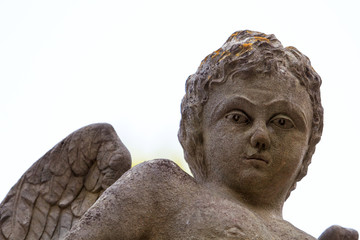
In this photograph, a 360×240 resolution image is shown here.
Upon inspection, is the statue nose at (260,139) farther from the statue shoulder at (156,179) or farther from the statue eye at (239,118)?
the statue shoulder at (156,179)

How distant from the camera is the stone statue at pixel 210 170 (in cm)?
475

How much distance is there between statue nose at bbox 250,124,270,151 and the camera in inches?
198

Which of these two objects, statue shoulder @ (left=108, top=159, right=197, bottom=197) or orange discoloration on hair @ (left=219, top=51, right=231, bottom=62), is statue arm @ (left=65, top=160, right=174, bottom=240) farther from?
orange discoloration on hair @ (left=219, top=51, right=231, bottom=62)

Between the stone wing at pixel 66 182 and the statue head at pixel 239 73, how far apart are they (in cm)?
56

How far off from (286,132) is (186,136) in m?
0.66

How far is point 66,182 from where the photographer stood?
581 cm

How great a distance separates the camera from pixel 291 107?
5.19m

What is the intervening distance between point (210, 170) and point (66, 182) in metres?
1.11

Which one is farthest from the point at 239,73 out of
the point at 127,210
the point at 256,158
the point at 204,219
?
the point at 127,210

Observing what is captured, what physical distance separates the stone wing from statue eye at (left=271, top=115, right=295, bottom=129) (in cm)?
112

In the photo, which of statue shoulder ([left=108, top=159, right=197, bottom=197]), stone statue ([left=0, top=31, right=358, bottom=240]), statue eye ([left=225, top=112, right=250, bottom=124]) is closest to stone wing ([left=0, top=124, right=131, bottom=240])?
stone statue ([left=0, top=31, right=358, bottom=240])

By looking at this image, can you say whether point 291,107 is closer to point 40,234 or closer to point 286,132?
point 286,132

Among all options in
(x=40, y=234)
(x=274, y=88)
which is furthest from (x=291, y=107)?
(x=40, y=234)

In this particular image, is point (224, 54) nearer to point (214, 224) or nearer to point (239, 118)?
point (239, 118)
